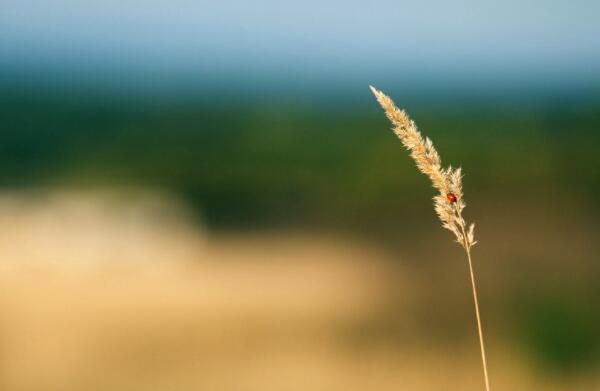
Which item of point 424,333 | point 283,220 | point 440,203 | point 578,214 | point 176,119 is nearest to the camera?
point 440,203

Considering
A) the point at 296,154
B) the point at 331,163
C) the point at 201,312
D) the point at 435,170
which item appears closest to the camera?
the point at 435,170

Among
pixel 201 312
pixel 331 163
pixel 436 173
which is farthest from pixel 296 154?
pixel 436 173

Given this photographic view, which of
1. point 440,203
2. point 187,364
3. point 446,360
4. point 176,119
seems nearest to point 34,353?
point 187,364

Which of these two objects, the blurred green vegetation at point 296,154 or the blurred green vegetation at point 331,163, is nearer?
the blurred green vegetation at point 331,163

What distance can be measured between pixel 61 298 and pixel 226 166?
17357 mm

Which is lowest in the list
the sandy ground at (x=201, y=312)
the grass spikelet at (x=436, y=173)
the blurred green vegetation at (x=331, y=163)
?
the grass spikelet at (x=436, y=173)

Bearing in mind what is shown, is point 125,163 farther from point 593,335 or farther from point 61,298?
point 593,335

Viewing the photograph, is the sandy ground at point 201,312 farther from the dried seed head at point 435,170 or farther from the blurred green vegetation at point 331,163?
the dried seed head at point 435,170

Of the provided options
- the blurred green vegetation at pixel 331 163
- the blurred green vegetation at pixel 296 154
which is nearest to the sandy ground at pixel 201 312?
the blurred green vegetation at pixel 331 163

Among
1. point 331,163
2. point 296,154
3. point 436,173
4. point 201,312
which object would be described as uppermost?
point 296,154

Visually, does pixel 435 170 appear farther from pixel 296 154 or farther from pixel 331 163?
pixel 296 154

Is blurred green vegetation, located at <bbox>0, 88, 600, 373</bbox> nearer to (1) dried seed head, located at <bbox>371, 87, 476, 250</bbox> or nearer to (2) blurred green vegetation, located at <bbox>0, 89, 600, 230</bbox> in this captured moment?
(2) blurred green vegetation, located at <bbox>0, 89, 600, 230</bbox>

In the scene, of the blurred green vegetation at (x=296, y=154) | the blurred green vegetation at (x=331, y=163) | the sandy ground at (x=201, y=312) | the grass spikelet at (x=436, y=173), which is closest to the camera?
the grass spikelet at (x=436, y=173)

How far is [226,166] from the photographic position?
30.0 meters
